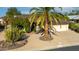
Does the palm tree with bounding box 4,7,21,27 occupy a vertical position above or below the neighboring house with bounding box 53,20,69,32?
above

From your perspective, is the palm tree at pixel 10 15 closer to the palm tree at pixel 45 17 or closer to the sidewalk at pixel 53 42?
the palm tree at pixel 45 17

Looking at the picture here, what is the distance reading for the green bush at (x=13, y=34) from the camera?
4.56 metres

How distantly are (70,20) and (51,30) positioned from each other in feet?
1.75

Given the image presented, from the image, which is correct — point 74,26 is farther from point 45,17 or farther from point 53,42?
point 45,17

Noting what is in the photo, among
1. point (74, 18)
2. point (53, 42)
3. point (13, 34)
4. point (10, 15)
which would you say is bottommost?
point (53, 42)

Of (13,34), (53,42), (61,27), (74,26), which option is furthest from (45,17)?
Answer: (13,34)

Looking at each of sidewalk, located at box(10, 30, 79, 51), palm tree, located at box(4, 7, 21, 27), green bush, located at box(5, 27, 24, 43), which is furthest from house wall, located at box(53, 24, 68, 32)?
palm tree, located at box(4, 7, 21, 27)

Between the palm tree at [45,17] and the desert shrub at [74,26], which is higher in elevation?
the palm tree at [45,17]

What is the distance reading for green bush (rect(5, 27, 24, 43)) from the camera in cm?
456

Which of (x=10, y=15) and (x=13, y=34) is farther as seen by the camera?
(x=13, y=34)

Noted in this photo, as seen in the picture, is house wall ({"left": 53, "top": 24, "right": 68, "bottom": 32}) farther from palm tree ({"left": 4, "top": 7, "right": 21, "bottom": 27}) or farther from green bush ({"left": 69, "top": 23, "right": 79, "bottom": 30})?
palm tree ({"left": 4, "top": 7, "right": 21, "bottom": 27})

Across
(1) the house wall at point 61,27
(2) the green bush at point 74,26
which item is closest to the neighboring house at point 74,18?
(2) the green bush at point 74,26

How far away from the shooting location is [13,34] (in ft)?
15.3
